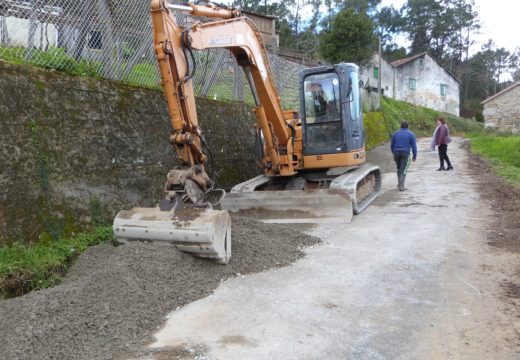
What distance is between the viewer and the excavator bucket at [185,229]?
4723mm

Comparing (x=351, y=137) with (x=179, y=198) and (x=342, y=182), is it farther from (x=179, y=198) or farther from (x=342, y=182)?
(x=179, y=198)

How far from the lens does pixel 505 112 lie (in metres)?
37.9

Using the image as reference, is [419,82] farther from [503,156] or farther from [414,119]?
[503,156]

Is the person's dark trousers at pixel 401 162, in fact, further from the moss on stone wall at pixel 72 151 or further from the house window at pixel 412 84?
the house window at pixel 412 84

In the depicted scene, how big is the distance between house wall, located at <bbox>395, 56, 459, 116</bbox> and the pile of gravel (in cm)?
4312

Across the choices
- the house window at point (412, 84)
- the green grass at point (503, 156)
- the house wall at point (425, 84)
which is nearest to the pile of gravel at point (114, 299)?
the green grass at point (503, 156)

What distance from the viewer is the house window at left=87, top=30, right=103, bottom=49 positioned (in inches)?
288

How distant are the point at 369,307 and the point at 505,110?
39532mm

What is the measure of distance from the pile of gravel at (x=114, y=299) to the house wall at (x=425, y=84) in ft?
141

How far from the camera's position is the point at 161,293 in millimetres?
4273

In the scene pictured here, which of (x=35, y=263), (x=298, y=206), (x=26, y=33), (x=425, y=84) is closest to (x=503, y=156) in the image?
(x=298, y=206)

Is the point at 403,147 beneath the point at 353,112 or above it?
beneath

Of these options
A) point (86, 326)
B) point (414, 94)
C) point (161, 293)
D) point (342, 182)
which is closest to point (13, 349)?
point (86, 326)

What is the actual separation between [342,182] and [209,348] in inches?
201
